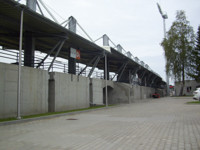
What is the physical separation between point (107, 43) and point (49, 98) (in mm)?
14754

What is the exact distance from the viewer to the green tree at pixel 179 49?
4322 centimetres

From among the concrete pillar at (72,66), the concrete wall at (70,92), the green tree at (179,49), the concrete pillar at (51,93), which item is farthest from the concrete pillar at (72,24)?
the green tree at (179,49)

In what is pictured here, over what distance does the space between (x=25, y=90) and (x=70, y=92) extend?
19.3 feet

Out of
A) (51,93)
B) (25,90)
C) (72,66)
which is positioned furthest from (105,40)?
(25,90)

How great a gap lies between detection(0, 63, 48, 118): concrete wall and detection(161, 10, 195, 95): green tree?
33.9 metres

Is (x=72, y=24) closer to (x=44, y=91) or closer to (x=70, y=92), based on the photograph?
(x=70, y=92)

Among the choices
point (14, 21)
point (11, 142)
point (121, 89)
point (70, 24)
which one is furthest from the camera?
point (121, 89)

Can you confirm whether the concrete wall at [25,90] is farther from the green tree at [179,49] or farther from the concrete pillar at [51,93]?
the green tree at [179,49]

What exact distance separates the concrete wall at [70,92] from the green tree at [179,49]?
27.0 m

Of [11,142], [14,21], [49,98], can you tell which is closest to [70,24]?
[14,21]

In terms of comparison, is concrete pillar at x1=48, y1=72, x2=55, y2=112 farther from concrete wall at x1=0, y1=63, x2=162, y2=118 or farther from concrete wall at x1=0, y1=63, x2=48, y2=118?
concrete wall at x1=0, y1=63, x2=48, y2=118

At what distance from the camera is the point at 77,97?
67.2 feet

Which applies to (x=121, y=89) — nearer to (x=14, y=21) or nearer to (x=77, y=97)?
(x=77, y=97)

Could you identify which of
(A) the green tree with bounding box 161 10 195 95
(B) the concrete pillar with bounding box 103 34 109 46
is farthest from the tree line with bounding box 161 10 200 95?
(B) the concrete pillar with bounding box 103 34 109 46
